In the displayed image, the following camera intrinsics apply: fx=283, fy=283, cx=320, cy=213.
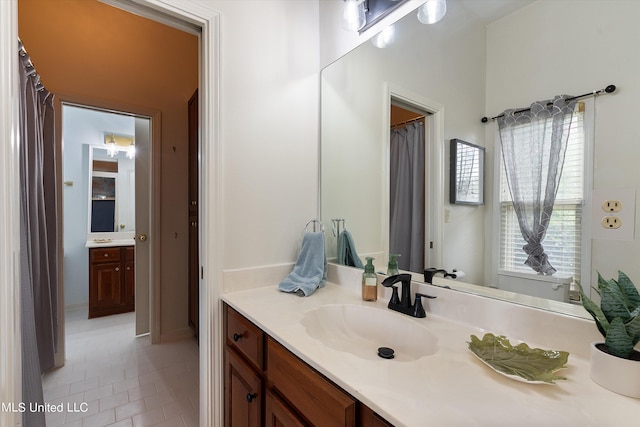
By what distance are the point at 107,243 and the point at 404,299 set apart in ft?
11.4

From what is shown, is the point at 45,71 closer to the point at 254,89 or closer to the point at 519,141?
the point at 254,89

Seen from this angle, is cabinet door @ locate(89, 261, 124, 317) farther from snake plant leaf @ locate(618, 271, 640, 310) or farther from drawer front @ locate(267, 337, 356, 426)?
snake plant leaf @ locate(618, 271, 640, 310)

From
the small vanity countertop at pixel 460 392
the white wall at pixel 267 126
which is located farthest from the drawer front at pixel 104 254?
the small vanity countertop at pixel 460 392

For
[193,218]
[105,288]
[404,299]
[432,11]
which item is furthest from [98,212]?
[432,11]

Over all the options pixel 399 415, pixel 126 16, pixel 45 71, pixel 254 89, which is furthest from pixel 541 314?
pixel 126 16

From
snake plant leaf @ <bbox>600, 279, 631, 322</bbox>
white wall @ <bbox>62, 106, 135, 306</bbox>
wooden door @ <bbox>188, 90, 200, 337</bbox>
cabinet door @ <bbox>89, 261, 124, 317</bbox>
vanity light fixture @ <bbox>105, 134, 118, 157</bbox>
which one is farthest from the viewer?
vanity light fixture @ <bbox>105, 134, 118, 157</bbox>

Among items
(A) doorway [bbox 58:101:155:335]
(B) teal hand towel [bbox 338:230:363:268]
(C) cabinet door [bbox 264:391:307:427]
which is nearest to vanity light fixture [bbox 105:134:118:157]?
(A) doorway [bbox 58:101:155:335]

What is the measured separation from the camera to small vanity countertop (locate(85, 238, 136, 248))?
310 cm

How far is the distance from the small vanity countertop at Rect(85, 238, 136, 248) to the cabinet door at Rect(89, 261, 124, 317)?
203 millimetres

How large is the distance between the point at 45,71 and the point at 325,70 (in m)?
2.08

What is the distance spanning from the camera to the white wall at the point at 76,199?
10.6 feet

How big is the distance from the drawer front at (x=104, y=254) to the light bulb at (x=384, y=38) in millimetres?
3374

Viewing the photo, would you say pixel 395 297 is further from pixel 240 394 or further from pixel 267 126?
pixel 267 126

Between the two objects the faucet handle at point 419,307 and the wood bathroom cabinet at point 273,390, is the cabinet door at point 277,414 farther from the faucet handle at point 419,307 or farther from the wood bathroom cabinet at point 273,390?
the faucet handle at point 419,307
